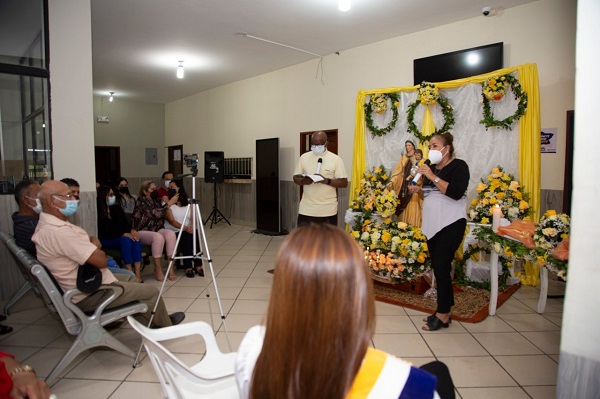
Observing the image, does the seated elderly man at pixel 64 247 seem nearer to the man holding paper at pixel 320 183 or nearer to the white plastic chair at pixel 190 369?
the white plastic chair at pixel 190 369

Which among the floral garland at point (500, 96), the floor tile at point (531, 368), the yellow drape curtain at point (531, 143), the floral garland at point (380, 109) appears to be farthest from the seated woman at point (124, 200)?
the yellow drape curtain at point (531, 143)

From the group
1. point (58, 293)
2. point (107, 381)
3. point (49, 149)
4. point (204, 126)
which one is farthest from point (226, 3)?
point (204, 126)

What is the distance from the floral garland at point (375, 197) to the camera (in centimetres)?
473

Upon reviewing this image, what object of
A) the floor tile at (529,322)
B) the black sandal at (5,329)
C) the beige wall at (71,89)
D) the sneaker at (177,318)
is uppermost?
the beige wall at (71,89)

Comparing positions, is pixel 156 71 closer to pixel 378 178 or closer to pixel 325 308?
pixel 378 178

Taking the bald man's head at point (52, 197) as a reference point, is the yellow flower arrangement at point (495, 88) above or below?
above

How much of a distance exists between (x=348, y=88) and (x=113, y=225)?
4251mm

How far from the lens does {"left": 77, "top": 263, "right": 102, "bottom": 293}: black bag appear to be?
2.33 meters

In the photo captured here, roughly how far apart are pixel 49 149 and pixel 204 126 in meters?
6.38

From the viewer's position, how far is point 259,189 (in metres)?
7.82

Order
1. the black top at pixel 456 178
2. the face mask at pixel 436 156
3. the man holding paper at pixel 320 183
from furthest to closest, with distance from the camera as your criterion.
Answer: the man holding paper at pixel 320 183 < the face mask at pixel 436 156 < the black top at pixel 456 178

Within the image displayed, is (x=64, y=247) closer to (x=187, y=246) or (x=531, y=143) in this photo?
(x=187, y=246)

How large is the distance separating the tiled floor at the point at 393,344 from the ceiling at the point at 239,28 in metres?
3.51

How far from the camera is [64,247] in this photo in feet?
7.55
